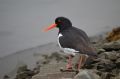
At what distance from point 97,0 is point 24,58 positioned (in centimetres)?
483

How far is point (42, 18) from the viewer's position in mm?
13789

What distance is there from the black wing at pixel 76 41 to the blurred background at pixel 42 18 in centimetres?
416

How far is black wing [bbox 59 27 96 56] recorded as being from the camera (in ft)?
22.2

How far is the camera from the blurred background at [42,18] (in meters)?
12.0

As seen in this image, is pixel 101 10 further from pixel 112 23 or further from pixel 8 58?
pixel 8 58

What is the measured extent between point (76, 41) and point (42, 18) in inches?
273

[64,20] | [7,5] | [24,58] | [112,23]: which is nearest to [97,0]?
[112,23]

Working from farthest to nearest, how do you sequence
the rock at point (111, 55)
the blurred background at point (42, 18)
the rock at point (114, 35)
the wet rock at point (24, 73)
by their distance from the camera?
the blurred background at point (42, 18) < the rock at point (114, 35) < the wet rock at point (24, 73) < the rock at point (111, 55)

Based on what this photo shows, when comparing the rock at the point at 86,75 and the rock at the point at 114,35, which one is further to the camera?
the rock at the point at 114,35

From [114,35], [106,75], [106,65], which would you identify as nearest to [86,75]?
[106,75]

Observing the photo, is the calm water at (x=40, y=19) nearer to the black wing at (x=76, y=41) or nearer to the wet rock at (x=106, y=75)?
the black wing at (x=76, y=41)

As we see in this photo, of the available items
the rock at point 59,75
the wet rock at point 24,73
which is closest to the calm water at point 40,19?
the wet rock at point 24,73

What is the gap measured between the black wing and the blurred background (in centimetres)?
416

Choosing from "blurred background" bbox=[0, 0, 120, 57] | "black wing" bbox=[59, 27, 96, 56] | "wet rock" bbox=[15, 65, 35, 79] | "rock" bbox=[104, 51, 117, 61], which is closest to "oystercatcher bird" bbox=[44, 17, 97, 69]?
"black wing" bbox=[59, 27, 96, 56]
